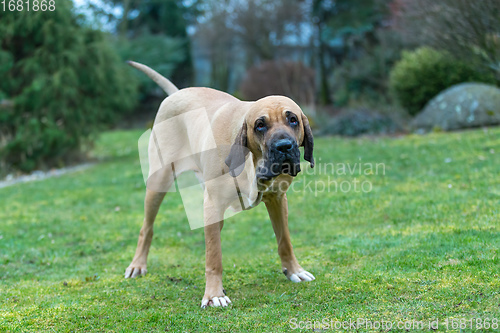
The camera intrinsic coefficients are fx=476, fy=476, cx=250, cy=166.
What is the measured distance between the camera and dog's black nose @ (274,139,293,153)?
3402 millimetres

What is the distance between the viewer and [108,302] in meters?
4.15

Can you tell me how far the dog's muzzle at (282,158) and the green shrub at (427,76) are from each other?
432 inches

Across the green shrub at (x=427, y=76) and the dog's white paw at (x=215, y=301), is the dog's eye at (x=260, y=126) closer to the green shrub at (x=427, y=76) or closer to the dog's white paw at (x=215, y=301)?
the dog's white paw at (x=215, y=301)

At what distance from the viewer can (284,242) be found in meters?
4.44

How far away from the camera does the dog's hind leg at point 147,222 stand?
4895mm

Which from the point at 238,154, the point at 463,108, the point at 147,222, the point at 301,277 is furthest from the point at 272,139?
the point at 463,108

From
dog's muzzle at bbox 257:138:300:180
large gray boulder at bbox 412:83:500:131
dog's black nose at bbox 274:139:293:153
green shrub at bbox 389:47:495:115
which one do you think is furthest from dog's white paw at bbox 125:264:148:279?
green shrub at bbox 389:47:495:115

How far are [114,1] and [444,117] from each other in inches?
754

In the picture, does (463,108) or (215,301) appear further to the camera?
(463,108)

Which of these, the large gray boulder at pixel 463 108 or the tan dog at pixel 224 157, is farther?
the large gray boulder at pixel 463 108

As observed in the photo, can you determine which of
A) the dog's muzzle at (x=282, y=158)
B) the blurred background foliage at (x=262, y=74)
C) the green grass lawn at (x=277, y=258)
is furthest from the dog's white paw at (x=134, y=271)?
the blurred background foliage at (x=262, y=74)

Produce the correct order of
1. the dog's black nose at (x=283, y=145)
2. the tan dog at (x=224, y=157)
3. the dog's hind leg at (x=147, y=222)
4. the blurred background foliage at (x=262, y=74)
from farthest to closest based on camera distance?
the blurred background foliage at (x=262, y=74)
the dog's hind leg at (x=147, y=222)
the tan dog at (x=224, y=157)
the dog's black nose at (x=283, y=145)

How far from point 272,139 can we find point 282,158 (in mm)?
159

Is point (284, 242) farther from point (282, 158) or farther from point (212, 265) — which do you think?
point (282, 158)
